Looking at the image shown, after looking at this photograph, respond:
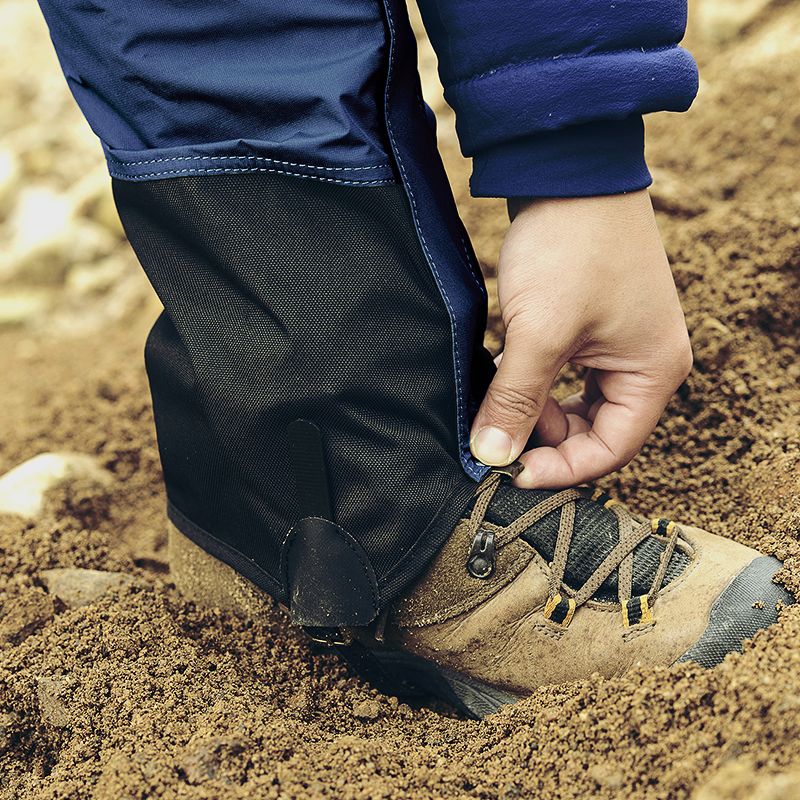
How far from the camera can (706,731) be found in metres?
1.00

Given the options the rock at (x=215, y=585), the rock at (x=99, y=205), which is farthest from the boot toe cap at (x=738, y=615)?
the rock at (x=99, y=205)

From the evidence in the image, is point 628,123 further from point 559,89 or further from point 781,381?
point 781,381

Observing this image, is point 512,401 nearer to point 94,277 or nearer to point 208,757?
point 208,757

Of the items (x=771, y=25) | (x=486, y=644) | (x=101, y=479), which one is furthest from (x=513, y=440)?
(x=771, y=25)

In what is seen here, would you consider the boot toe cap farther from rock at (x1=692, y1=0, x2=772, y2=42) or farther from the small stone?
rock at (x1=692, y1=0, x2=772, y2=42)

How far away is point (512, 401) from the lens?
125cm

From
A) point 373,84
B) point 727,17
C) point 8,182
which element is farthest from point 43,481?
point 727,17

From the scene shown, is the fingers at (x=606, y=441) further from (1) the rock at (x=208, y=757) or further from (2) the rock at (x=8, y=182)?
(2) the rock at (x=8, y=182)

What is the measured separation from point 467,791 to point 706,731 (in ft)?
0.91

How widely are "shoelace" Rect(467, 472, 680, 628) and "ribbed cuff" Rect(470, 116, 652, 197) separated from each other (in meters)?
0.40

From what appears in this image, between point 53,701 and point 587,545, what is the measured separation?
75 centimetres

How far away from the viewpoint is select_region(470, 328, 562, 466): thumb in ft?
3.96

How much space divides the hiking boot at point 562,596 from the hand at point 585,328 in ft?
0.21

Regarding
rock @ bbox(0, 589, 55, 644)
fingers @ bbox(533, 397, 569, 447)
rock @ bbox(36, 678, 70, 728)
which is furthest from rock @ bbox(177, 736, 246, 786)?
fingers @ bbox(533, 397, 569, 447)
